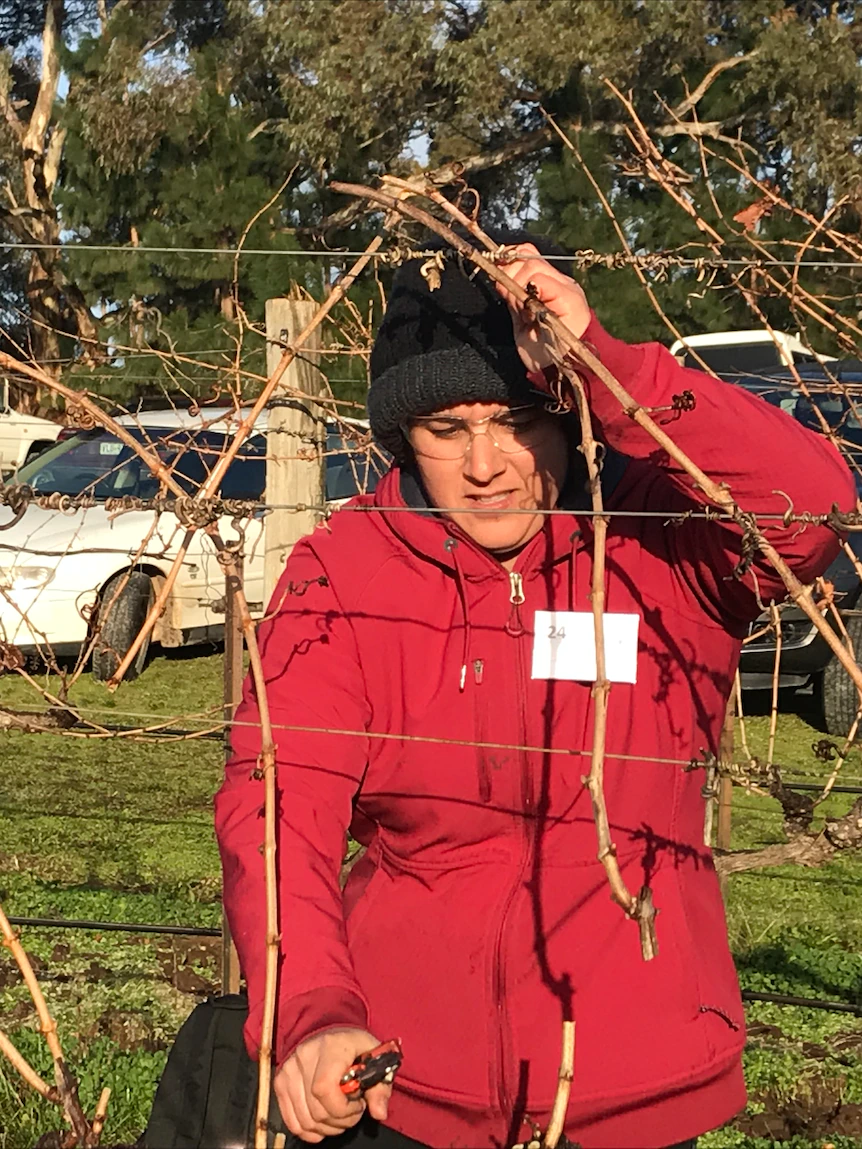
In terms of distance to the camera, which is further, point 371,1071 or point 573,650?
point 573,650

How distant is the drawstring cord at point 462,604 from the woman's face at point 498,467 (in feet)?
0.10

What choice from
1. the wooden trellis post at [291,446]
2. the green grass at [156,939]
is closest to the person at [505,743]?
the green grass at [156,939]

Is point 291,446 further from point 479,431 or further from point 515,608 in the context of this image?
point 515,608

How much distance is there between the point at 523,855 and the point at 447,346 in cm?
68

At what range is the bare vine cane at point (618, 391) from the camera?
1.56m

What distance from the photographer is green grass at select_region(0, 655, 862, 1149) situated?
327 centimetres

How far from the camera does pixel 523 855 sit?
6.26ft

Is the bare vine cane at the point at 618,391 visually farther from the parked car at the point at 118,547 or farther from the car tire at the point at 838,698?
the car tire at the point at 838,698

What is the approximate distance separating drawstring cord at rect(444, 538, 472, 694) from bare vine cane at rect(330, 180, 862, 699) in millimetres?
341

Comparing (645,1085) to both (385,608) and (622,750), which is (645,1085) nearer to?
(622,750)

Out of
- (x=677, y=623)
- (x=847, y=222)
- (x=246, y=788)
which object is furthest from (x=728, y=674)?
(x=847, y=222)

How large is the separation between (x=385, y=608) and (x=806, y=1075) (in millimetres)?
2084

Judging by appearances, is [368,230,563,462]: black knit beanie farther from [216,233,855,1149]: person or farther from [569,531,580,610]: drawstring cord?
[569,531,580,610]: drawstring cord

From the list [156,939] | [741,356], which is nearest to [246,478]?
[741,356]
